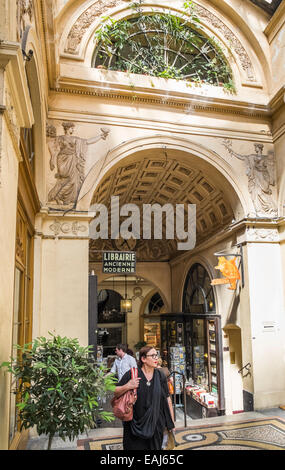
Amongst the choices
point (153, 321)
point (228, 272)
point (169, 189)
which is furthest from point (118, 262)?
point (153, 321)

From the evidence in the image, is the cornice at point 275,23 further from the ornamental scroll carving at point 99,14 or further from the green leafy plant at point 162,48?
the green leafy plant at point 162,48

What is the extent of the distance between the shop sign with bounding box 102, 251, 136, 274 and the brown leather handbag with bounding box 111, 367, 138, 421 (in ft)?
15.4

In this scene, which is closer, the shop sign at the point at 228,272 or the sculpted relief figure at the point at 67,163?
the sculpted relief figure at the point at 67,163

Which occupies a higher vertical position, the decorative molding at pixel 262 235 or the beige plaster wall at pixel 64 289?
the decorative molding at pixel 262 235

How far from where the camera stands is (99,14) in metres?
9.29

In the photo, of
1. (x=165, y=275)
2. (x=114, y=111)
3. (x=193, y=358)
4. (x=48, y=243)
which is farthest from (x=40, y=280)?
(x=165, y=275)

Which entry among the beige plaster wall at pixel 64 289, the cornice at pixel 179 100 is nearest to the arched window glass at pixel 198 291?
the beige plaster wall at pixel 64 289

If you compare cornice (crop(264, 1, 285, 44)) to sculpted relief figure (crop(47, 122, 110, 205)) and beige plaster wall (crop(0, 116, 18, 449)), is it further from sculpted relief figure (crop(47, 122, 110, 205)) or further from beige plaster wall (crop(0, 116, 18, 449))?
beige plaster wall (crop(0, 116, 18, 449))

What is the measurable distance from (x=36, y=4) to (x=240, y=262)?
22.9ft

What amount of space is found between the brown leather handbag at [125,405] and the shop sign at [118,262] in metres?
4.68

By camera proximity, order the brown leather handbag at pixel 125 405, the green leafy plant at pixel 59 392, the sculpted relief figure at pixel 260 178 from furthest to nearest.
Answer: the sculpted relief figure at pixel 260 178 < the brown leather handbag at pixel 125 405 < the green leafy plant at pixel 59 392

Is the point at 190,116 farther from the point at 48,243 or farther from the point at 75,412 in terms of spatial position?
the point at 75,412

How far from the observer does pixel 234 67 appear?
1005 centimetres

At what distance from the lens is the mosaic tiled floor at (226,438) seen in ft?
19.2
